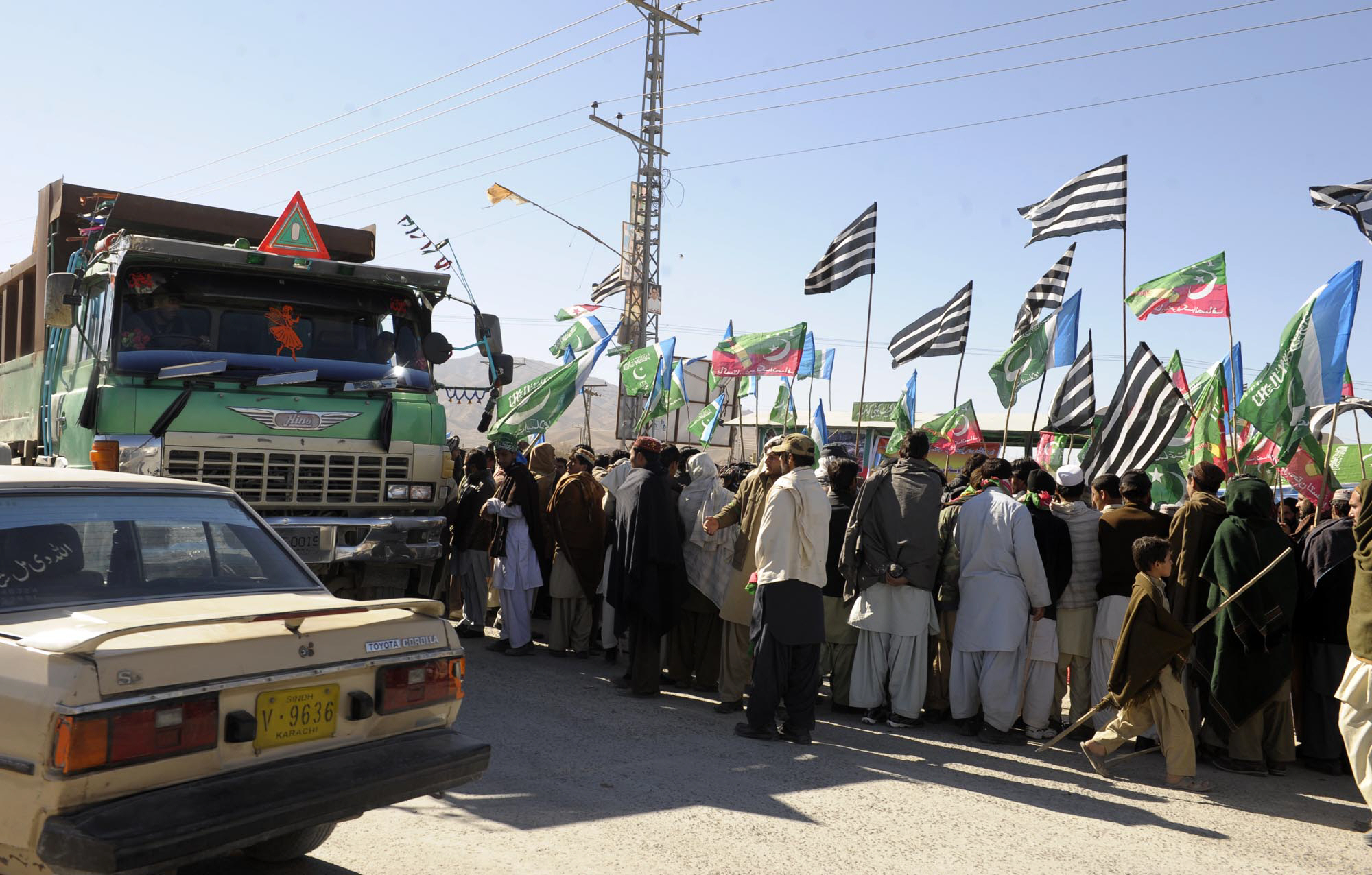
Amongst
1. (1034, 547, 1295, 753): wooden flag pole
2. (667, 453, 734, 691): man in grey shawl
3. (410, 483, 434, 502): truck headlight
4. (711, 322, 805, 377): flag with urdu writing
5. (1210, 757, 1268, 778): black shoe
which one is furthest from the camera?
(711, 322, 805, 377): flag with urdu writing

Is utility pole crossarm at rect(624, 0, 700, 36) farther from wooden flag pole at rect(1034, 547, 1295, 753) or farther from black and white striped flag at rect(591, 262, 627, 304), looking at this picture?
wooden flag pole at rect(1034, 547, 1295, 753)

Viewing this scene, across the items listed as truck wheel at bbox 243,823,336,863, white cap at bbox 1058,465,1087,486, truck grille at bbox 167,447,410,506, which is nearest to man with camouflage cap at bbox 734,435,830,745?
white cap at bbox 1058,465,1087,486

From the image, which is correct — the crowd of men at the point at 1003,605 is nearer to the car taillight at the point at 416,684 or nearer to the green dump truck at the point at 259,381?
the green dump truck at the point at 259,381

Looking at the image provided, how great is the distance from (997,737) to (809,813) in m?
2.42

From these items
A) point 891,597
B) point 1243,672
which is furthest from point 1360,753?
point 891,597

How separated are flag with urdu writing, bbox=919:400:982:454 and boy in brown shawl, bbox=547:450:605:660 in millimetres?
10514

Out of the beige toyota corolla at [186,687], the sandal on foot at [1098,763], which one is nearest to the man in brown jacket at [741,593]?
the sandal on foot at [1098,763]

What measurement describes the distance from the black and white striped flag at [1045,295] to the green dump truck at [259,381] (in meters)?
9.54

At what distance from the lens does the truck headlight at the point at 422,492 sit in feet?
29.1

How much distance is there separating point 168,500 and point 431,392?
15.3 ft

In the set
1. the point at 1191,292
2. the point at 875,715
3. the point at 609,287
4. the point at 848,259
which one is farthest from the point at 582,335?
the point at 875,715

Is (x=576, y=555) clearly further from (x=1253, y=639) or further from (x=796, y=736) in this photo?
(x=1253, y=639)

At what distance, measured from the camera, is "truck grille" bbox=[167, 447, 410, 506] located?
25.7 feet

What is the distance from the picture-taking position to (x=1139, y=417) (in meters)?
11.2
